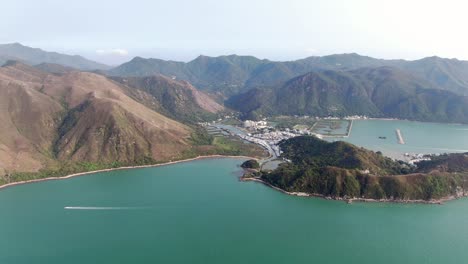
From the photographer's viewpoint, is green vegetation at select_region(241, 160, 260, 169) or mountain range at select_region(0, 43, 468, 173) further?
mountain range at select_region(0, 43, 468, 173)

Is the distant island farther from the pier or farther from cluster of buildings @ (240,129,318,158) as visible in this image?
the pier

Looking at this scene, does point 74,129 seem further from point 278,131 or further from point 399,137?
point 399,137

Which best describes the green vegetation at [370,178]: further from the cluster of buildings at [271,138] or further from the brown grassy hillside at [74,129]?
the brown grassy hillside at [74,129]

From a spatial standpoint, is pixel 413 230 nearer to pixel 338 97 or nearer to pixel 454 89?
pixel 338 97

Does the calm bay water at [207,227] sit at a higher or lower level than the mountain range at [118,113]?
lower

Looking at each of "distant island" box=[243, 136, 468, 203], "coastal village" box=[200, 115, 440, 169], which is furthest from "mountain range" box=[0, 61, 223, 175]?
"distant island" box=[243, 136, 468, 203]

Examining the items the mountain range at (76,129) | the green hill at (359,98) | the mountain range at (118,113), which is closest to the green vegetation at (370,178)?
the mountain range at (118,113)
